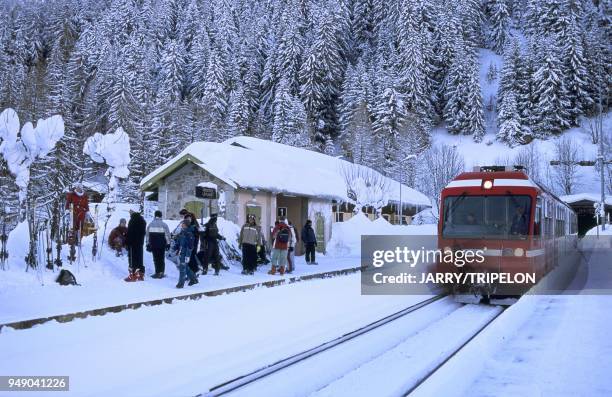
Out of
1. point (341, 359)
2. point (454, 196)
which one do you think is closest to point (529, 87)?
point (454, 196)

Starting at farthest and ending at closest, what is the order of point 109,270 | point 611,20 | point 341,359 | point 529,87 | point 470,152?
point 611,20
point 529,87
point 470,152
point 109,270
point 341,359

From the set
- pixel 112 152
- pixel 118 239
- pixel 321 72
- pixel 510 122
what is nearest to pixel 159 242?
pixel 118 239

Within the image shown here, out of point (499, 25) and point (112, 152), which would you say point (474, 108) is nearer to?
point (499, 25)

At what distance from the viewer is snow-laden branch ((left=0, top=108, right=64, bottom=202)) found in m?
11.5

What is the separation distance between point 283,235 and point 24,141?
296 inches

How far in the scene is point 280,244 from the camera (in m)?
16.6

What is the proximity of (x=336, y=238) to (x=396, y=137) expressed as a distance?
45901mm

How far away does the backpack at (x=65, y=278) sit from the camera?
11.4 meters

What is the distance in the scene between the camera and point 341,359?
702 centimetres

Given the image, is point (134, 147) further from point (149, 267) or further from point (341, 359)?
point (341, 359)

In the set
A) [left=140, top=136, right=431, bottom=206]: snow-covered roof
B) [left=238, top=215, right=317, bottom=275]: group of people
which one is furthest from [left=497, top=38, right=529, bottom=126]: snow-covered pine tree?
[left=238, top=215, right=317, bottom=275]: group of people

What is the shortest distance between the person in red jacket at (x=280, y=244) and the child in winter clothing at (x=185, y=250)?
375cm

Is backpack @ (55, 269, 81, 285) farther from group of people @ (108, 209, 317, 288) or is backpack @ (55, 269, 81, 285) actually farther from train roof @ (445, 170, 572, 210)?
train roof @ (445, 170, 572, 210)

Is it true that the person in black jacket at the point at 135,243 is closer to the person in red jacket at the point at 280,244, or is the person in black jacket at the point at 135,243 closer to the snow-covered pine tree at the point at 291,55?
the person in red jacket at the point at 280,244
